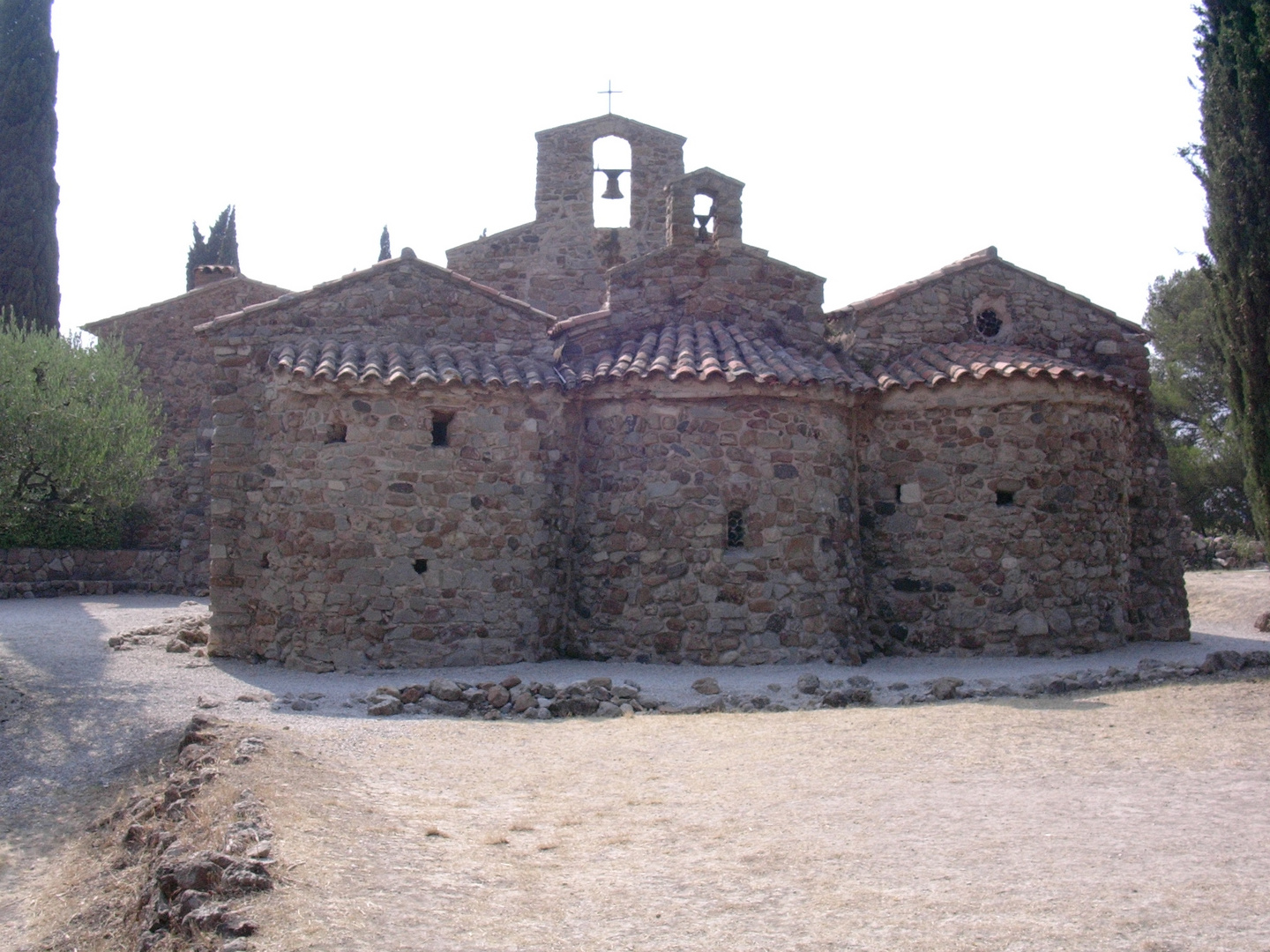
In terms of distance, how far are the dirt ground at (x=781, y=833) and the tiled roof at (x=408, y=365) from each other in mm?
3978

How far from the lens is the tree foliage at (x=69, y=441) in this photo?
15766 millimetres

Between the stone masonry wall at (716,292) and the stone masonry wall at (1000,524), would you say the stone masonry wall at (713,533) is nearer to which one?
the stone masonry wall at (1000,524)

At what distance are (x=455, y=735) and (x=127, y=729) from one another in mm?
2661

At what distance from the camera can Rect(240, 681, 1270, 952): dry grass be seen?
13.9 feet

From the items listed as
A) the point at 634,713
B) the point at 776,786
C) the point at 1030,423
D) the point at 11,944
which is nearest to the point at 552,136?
the point at 1030,423

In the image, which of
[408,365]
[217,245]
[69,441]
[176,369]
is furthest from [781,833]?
[217,245]

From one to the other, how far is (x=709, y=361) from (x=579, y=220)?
312 inches

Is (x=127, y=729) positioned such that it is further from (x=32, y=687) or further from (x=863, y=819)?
(x=863, y=819)

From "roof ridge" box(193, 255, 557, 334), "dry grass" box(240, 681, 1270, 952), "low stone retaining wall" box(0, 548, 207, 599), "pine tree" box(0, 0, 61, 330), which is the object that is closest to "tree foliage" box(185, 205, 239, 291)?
"pine tree" box(0, 0, 61, 330)

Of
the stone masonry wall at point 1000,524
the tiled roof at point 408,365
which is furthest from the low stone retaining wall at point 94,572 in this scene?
the stone masonry wall at point 1000,524

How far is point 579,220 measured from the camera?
1861 centimetres

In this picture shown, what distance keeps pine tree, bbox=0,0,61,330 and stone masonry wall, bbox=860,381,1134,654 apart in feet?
62.5

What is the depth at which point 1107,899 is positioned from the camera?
4.41m

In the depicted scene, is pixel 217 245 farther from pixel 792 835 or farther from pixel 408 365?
pixel 792 835
